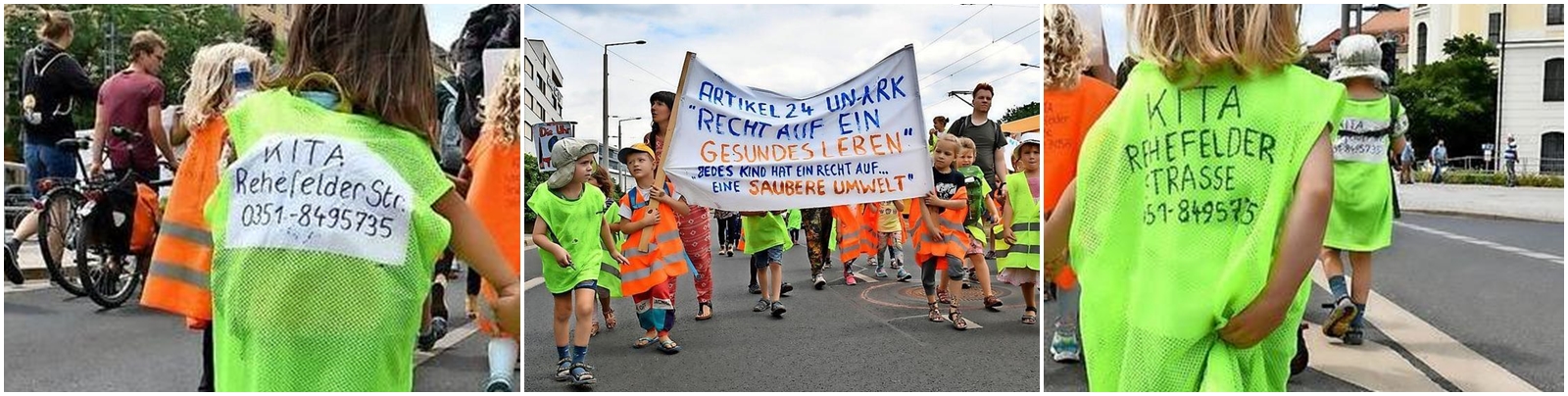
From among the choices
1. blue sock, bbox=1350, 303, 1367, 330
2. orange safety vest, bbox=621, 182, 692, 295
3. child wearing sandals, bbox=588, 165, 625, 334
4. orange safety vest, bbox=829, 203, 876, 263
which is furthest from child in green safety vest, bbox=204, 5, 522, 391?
blue sock, bbox=1350, 303, 1367, 330

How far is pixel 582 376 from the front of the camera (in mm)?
3098

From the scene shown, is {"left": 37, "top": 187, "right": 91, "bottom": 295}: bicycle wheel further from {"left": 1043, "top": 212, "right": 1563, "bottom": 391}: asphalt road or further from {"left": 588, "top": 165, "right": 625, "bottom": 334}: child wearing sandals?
{"left": 1043, "top": 212, "right": 1563, "bottom": 391}: asphalt road

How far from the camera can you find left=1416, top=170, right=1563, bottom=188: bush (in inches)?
120

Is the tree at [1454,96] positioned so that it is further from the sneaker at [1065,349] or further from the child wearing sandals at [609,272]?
the child wearing sandals at [609,272]

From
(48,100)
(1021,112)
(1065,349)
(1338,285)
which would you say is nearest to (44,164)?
(48,100)

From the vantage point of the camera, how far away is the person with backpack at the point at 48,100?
9.07 ft

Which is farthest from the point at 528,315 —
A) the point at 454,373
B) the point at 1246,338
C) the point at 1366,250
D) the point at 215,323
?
the point at 1366,250

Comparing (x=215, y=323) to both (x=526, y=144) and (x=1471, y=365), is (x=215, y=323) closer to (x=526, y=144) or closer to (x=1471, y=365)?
(x=526, y=144)

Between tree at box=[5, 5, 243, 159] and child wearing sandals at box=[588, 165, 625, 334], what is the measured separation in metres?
0.99

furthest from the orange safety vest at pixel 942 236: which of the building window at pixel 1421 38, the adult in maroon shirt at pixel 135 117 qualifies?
the adult in maroon shirt at pixel 135 117

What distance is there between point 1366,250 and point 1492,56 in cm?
54

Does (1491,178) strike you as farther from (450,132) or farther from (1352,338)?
(450,132)

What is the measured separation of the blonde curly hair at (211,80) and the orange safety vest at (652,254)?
3.56 feet

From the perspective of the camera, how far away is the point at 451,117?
104 inches
